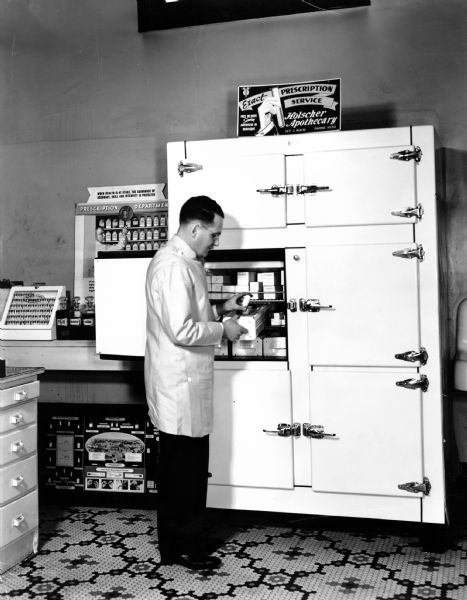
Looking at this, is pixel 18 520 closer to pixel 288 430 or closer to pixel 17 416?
pixel 17 416

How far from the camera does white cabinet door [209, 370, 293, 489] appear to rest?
11.4 feet

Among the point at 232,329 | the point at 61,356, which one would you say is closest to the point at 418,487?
the point at 232,329

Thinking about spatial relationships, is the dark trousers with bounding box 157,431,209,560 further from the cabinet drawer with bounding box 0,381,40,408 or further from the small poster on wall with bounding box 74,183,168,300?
the small poster on wall with bounding box 74,183,168,300

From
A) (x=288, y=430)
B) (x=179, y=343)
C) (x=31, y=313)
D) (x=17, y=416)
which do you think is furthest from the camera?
(x=31, y=313)

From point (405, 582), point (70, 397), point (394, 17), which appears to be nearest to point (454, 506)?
point (405, 582)

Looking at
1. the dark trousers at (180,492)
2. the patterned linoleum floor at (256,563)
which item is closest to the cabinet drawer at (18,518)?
the patterned linoleum floor at (256,563)

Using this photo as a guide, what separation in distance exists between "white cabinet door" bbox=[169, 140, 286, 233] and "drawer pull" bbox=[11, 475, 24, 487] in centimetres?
159

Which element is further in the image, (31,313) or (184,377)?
(31,313)

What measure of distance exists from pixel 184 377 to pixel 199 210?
2.64 ft

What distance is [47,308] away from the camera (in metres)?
4.30

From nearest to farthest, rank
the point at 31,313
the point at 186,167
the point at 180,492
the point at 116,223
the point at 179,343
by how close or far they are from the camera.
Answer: the point at 179,343
the point at 180,492
the point at 186,167
the point at 31,313
the point at 116,223

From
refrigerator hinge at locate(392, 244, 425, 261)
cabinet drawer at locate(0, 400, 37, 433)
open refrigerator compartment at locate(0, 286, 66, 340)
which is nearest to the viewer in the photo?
cabinet drawer at locate(0, 400, 37, 433)

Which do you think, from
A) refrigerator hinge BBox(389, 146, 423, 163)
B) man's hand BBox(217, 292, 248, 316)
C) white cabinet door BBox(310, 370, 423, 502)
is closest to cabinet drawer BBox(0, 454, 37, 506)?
man's hand BBox(217, 292, 248, 316)

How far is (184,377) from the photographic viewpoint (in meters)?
3.09
